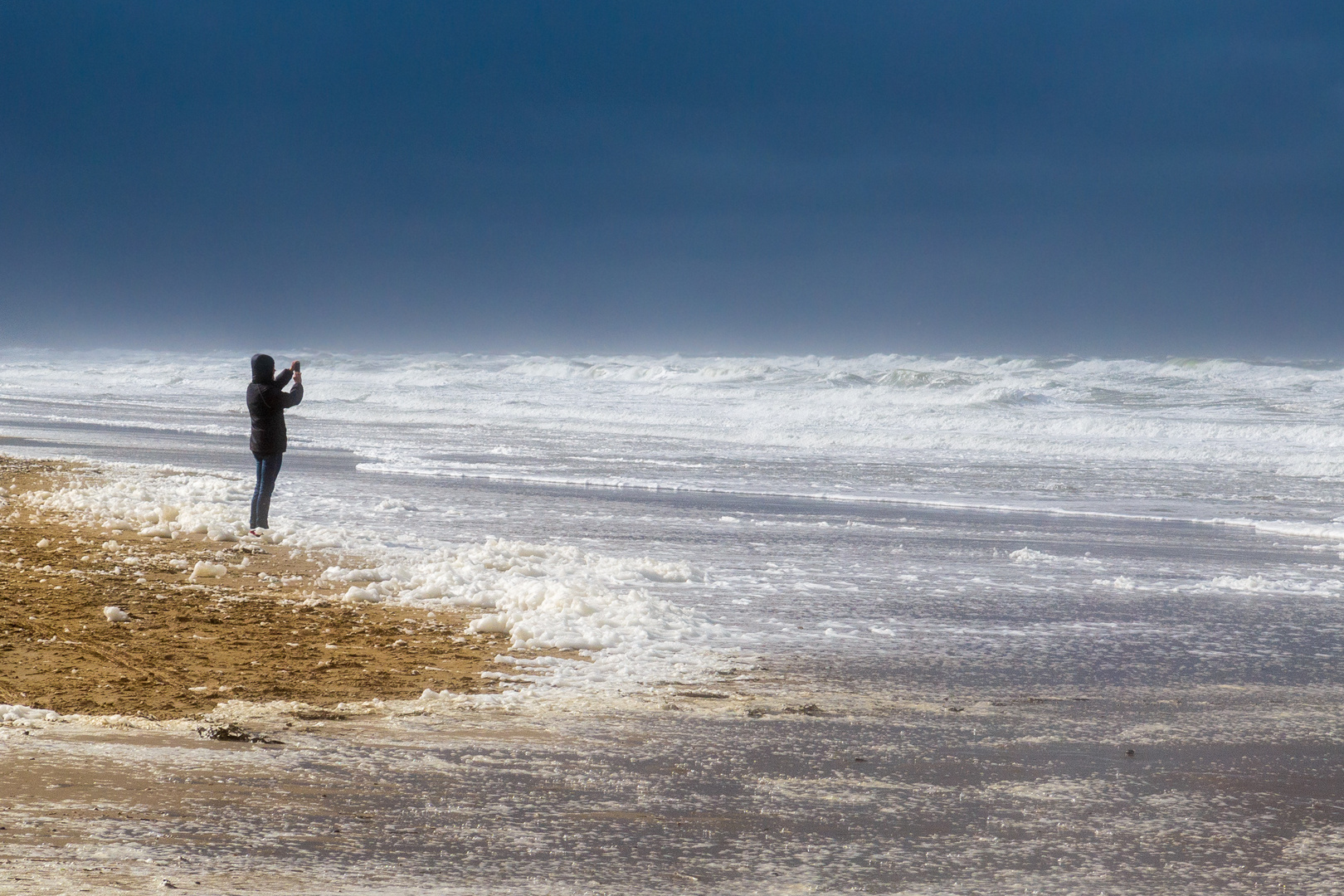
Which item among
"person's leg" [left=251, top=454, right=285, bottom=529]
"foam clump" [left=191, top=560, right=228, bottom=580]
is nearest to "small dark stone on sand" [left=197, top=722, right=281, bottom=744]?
"foam clump" [left=191, top=560, right=228, bottom=580]

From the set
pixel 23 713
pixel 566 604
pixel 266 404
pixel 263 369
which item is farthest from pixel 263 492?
pixel 23 713

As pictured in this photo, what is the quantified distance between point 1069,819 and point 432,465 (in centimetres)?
1663

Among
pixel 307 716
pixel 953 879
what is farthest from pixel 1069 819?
pixel 307 716

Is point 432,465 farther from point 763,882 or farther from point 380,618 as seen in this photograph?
point 763,882

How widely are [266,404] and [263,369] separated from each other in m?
0.33

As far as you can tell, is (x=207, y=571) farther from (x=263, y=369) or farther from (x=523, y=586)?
(x=263, y=369)

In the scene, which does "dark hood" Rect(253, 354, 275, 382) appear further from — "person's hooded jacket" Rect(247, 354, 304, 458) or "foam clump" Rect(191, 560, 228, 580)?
"foam clump" Rect(191, 560, 228, 580)

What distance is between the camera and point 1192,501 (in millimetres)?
16516

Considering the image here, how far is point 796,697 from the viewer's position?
229 inches

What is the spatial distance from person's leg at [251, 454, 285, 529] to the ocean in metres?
0.47

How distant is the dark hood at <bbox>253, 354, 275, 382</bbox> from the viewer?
36.8 ft

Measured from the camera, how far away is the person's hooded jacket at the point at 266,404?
11.3m

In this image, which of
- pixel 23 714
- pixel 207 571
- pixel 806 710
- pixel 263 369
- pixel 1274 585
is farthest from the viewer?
pixel 263 369

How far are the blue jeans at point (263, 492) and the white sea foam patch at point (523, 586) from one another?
198 mm
